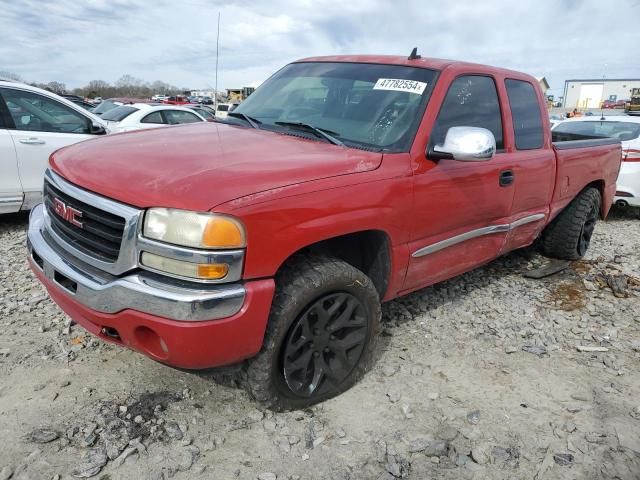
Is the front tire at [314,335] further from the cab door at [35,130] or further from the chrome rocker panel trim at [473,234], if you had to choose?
the cab door at [35,130]

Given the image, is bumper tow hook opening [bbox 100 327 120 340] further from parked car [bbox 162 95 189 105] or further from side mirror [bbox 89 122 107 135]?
parked car [bbox 162 95 189 105]

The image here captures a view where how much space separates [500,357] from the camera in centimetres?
340

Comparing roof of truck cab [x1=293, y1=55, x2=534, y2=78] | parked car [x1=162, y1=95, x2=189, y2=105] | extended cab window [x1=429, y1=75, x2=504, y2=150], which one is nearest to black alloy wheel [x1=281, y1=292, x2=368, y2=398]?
extended cab window [x1=429, y1=75, x2=504, y2=150]

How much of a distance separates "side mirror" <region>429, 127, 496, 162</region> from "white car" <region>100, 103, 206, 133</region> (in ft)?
25.6

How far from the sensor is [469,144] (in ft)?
9.14

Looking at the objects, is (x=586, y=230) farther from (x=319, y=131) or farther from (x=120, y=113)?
(x=120, y=113)

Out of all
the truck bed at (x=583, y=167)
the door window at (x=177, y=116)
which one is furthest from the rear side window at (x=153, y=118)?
the truck bed at (x=583, y=167)

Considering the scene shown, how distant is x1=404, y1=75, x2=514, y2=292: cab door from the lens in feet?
9.95

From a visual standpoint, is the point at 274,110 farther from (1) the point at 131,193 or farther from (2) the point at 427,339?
(2) the point at 427,339

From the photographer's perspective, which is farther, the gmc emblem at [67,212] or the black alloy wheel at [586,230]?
the black alloy wheel at [586,230]

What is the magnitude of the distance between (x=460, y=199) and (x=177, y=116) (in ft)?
28.9

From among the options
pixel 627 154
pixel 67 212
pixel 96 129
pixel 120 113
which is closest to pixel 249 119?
pixel 67 212

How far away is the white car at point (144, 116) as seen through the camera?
32.3 ft

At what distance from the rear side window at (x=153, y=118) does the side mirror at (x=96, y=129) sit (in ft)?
13.5
